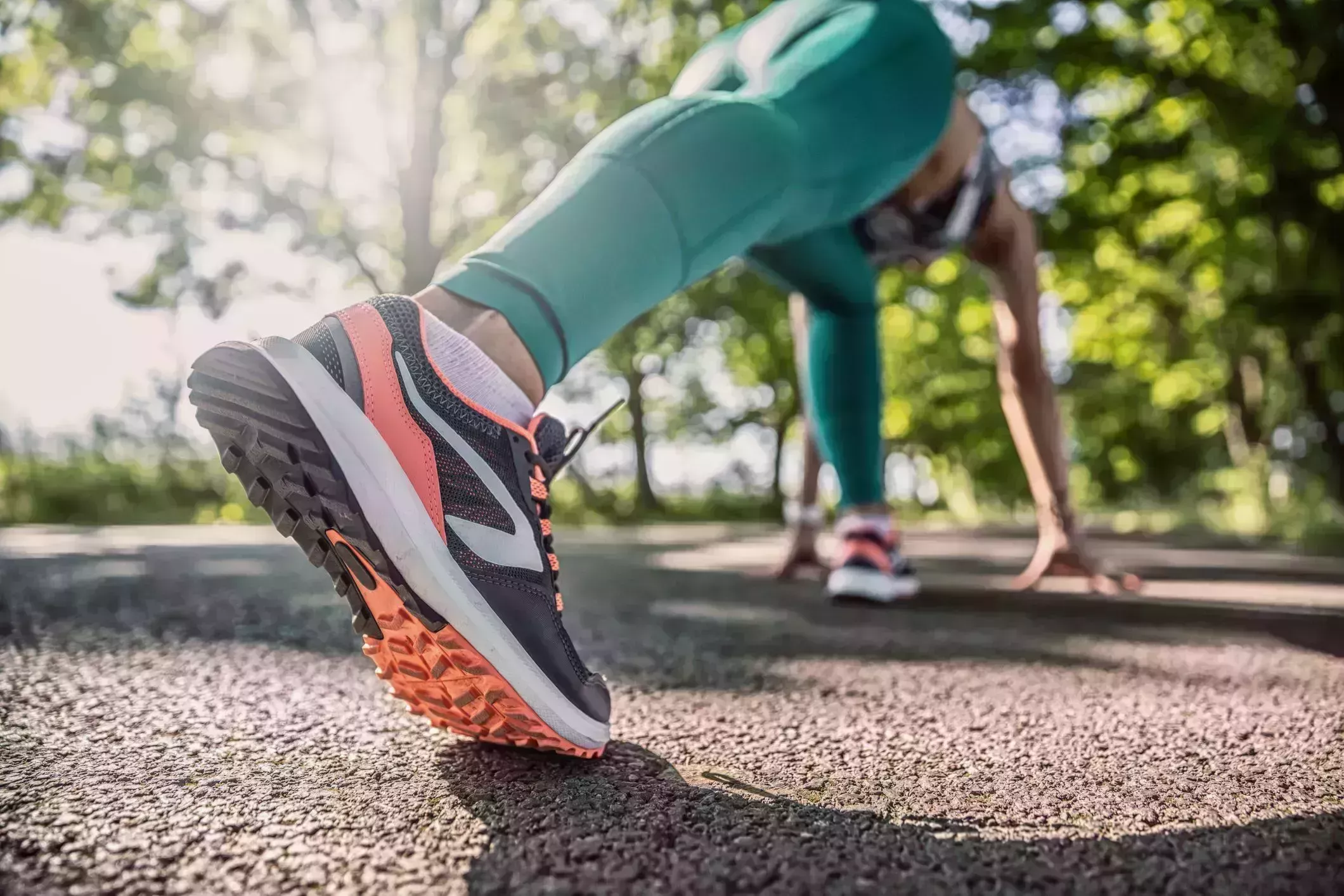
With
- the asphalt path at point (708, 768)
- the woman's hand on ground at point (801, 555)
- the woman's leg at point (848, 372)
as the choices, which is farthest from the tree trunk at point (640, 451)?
the asphalt path at point (708, 768)

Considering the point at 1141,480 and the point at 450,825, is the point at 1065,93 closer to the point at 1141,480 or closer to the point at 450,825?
the point at 450,825

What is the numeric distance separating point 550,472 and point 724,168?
1.40 feet

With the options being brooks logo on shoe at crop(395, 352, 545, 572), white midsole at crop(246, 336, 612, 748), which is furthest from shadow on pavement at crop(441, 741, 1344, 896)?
brooks logo on shoe at crop(395, 352, 545, 572)

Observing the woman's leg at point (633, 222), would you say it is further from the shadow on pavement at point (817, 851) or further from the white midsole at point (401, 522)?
the shadow on pavement at point (817, 851)

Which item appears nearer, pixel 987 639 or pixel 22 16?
pixel 987 639

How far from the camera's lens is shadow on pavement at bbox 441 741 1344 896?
0.62 meters

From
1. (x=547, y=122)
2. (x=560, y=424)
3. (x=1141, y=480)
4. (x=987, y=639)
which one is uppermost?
(x=547, y=122)

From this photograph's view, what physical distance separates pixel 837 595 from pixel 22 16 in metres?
5.16

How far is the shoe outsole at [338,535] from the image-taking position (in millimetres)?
824

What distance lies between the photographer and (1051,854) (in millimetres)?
681

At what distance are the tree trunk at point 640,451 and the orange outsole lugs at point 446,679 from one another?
657 inches

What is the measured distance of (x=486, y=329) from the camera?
95cm

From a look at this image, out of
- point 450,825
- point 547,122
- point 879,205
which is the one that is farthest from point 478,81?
point 450,825

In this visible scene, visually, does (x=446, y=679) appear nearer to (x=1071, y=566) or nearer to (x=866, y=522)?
(x=866, y=522)
